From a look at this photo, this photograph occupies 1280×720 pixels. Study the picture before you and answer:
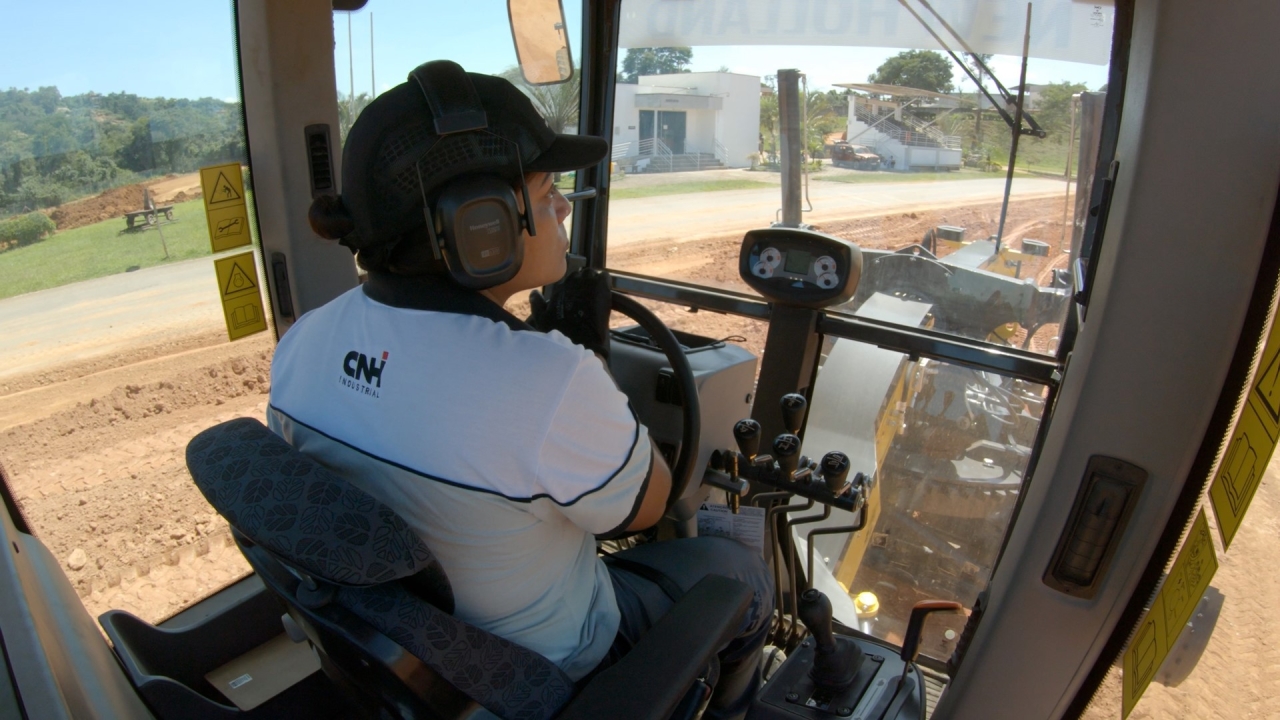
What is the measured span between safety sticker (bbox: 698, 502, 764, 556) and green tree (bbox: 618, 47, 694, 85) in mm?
1418

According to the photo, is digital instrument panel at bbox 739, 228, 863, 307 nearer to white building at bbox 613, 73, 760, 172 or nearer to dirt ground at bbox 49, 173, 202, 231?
white building at bbox 613, 73, 760, 172

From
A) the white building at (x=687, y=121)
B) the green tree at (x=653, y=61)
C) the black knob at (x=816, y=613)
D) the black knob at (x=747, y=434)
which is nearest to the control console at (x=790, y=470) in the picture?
the black knob at (x=747, y=434)

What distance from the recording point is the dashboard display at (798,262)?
7.12ft

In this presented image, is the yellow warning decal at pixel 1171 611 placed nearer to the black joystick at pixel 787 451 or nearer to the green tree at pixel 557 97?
the black joystick at pixel 787 451

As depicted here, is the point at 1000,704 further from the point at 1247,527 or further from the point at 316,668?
the point at 316,668

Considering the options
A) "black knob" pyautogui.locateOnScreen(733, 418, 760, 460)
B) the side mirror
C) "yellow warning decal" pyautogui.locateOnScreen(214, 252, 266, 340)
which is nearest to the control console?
"black knob" pyautogui.locateOnScreen(733, 418, 760, 460)

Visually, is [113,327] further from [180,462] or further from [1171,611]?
[1171,611]

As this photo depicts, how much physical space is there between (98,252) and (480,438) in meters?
1.45

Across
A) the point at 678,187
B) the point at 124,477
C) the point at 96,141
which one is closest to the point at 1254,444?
the point at 678,187

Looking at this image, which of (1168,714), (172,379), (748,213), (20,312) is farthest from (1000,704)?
(172,379)

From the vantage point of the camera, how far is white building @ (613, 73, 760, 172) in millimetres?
2342

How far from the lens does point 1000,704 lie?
1.67m

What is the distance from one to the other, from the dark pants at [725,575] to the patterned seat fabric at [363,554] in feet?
1.46

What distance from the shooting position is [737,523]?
6.60 ft
